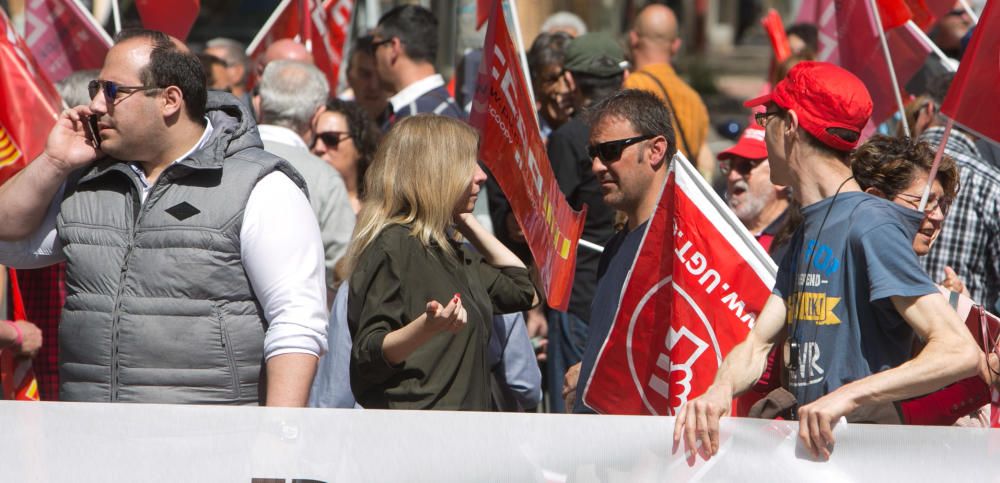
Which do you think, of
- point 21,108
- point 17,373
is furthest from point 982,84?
point 21,108

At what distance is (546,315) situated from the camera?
692 centimetres

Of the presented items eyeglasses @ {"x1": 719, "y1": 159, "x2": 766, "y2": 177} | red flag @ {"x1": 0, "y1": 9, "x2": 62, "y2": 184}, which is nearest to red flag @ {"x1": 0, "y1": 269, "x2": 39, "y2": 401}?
red flag @ {"x1": 0, "y1": 9, "x2": 62, "y2": 184}

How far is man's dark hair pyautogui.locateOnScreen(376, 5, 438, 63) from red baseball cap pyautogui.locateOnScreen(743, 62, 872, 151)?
400 cm

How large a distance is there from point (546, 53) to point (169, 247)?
189 inches

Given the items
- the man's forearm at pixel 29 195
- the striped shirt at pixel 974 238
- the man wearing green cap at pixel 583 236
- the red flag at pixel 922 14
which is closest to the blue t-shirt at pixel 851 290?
the man's forearm at pixel 29 195

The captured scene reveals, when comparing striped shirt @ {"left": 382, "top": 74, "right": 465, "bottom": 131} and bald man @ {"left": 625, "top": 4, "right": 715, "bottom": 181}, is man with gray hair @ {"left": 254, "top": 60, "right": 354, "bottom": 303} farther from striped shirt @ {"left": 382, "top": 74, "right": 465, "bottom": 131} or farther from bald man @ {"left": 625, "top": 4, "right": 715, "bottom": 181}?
bald man @ {"left": 625, "top": 4, "right": 715, "bottom": 181}

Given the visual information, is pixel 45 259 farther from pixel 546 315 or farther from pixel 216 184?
pixel 546 315

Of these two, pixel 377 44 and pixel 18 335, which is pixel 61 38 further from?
pixel 18 335

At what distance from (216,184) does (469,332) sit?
34.8 inches

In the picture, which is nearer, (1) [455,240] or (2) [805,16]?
(1) [455,240]

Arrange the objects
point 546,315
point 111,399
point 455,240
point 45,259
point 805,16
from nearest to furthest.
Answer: point 111,399 → point 45,259 → point 455,240 → point 546,315 → point 805,16

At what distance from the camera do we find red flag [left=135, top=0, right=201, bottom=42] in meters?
7.21

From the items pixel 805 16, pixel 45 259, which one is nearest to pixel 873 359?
pixel 45 259

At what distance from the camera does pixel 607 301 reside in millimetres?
4414
